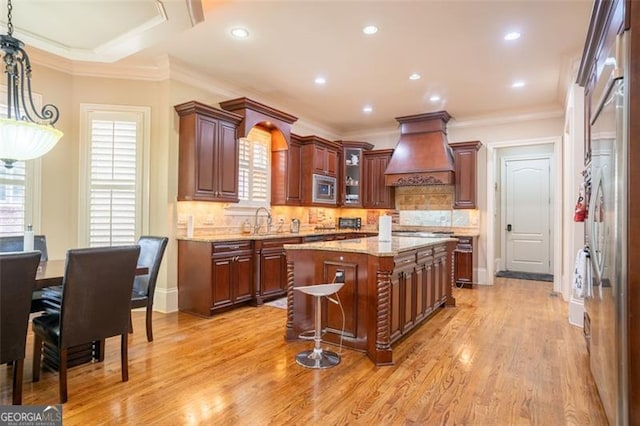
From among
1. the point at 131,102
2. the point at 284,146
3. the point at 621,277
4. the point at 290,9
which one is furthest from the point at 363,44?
the point at 621,277

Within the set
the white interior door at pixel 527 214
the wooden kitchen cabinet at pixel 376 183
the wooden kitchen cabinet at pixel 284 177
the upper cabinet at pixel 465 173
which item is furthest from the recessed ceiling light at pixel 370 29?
the white interior door at pixel 527 214

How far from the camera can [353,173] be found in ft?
24.0

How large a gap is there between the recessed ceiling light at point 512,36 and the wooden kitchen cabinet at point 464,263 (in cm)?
325

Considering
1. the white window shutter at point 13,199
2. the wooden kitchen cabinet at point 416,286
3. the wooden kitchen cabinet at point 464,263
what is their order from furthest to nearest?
the wooden kitchen cabinet at point 464,263 → the white window shutter at point 13,199 → the wooden kitchen cabinet at point 416,286

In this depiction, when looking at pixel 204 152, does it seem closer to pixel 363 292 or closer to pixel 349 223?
pixel 363 292

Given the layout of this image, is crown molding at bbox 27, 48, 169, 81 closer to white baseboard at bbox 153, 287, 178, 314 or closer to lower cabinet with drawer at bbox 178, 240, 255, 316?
lower cabinet with drawer at bbox 178, 240, 255, 316

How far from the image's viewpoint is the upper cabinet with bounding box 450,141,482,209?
20.6 feet

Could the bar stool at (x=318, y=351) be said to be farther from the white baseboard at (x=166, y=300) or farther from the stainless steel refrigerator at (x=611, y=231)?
the white baseboard at (x=166, y=300)

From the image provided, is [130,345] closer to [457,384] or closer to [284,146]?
[457,384]

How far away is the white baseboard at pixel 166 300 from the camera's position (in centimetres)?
439

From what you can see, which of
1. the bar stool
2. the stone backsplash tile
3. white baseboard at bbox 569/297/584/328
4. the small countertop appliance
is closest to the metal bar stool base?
the bar stool

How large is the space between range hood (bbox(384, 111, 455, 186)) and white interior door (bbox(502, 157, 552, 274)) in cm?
217

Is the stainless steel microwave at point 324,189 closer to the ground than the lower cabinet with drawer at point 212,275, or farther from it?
farther from it

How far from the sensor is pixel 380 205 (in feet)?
23.5
